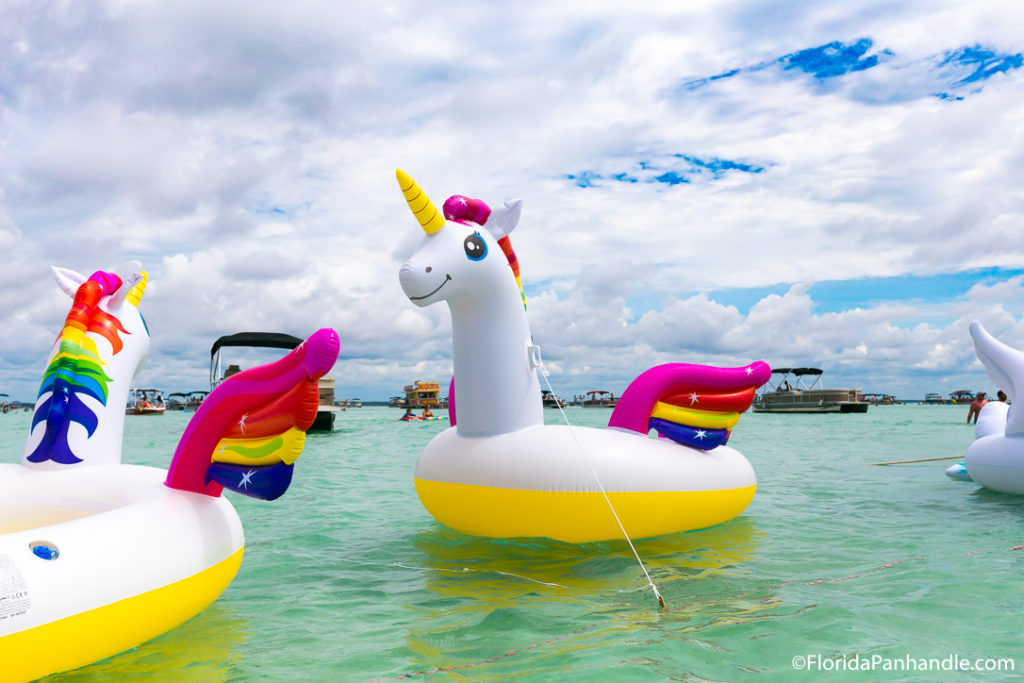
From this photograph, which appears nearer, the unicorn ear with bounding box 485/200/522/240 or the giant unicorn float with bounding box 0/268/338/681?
the giant unicorn float with bounding box 0/268/338/681

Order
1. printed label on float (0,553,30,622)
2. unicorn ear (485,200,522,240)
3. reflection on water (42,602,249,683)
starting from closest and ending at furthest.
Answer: printed label on float (0,553,30,622)
reflection on water (42,602,249,683)
unicorn ear (485,200,522,240)

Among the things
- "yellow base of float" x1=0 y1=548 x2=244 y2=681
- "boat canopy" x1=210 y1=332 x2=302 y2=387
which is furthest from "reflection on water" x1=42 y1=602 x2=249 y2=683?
"boat canopy" x1=210 y1=332 x2=302 y2=387

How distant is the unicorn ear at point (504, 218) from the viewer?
207 inches

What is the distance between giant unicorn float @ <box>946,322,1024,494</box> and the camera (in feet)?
22.3

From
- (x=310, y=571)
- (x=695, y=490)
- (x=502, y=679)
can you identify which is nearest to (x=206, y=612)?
(x=310, y=571)

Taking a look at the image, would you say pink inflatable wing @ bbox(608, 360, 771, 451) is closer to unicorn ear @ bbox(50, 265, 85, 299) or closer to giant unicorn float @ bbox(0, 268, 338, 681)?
giant unicorn float @ bbox(0, 268, 338, 681)

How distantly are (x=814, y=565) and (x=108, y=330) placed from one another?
5.01m

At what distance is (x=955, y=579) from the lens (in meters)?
4.34

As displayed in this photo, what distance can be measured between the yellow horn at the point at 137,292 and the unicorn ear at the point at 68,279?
315 mm

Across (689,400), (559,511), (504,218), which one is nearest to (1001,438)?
(689,400)

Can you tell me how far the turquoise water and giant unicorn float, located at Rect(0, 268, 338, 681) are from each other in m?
0.42

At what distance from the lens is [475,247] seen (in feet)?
15.9

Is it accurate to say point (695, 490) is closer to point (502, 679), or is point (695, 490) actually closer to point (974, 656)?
point (974, 656)

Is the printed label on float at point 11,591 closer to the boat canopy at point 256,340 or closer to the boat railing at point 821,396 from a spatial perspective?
the boat canopy at point 256,340
